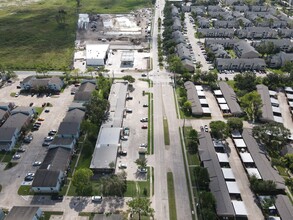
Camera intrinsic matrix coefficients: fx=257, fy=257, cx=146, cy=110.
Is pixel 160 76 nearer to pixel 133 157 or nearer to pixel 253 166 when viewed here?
pixel 133 157

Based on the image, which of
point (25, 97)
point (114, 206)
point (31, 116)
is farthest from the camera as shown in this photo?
point (25, 97)

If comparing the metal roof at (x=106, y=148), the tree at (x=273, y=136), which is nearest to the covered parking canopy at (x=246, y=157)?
the tree at (x=273, y=136)

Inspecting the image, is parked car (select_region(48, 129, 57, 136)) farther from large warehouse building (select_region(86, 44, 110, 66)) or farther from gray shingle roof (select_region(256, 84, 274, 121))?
gray shingle roof (select_region(256, 84, 274, 121))

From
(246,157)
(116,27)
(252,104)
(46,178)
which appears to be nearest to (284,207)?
(246,157)

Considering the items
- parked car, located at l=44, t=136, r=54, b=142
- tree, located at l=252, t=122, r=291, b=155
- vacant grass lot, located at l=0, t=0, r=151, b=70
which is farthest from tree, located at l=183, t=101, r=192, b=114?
vacant grass lot, located at l=0, t=0, r=151, b=70

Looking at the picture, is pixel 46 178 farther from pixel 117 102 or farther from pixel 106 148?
pixel 117 102

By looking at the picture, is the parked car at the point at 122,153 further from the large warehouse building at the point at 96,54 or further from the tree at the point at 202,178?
the large warehouse building at the point at 96,54

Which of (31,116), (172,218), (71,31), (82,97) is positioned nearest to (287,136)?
(172,218)
